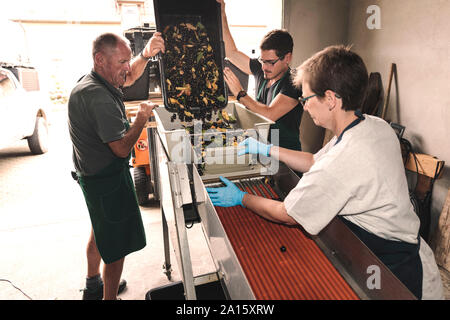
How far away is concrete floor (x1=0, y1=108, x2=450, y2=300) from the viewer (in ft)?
6.89

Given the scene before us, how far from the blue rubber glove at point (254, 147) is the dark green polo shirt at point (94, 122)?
0.62 metres

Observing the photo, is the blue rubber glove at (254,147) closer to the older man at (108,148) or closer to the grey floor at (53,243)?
the older man at (108,148)

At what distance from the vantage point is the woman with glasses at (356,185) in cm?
100

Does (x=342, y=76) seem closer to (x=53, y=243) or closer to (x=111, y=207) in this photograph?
(x=111, y=207)

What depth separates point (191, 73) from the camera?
178 centimetres

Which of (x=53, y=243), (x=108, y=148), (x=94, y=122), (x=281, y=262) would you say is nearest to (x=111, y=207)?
(x=108, y=148)

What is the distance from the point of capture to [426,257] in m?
1.12

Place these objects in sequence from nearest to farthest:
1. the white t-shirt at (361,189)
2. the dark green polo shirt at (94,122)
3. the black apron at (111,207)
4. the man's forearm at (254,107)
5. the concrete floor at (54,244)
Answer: the white t-shirt at (361,189) < the dark green polo shirt at (94,122) < the black apron at (111,207) < the man's forearm at (254,107) < the concrete floor at (54,244)

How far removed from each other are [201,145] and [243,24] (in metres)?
4.49

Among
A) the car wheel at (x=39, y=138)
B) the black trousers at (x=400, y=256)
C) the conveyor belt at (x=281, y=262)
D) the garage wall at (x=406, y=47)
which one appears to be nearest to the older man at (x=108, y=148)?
the conveyor belt at (x=281, y=262)

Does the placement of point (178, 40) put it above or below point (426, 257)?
above
